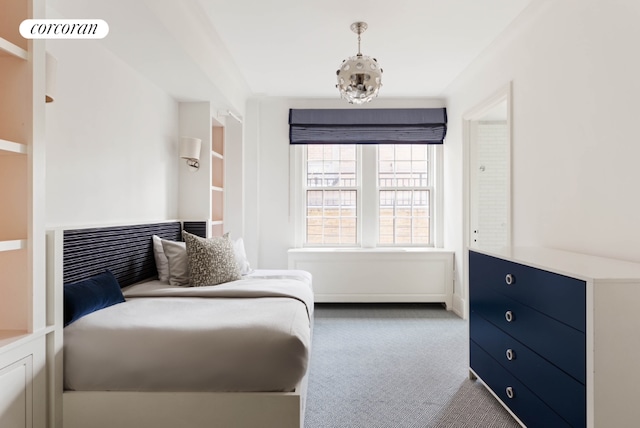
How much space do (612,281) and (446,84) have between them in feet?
10.7

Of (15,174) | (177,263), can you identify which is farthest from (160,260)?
Result: (15,174)

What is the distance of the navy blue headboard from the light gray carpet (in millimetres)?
1467

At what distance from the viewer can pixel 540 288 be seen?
66.7 inches

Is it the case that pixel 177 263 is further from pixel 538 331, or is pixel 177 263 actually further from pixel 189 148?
pixel 538 331

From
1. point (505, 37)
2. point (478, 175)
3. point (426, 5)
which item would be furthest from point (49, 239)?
point (478, 175)

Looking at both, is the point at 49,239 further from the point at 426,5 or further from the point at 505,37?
the point at 505,37

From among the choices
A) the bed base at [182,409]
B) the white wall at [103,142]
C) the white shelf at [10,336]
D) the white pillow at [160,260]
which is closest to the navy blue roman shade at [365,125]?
the white wall at [103,142]

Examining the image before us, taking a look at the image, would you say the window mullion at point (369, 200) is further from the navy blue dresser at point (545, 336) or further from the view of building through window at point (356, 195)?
the navy blue dresser at point (545, 336)

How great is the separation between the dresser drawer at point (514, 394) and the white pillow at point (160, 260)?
223 centimetres

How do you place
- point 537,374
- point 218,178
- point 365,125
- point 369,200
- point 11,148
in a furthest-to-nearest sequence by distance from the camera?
point 369,200
point 365,125
point 218,178
point 537,374
point 11,148

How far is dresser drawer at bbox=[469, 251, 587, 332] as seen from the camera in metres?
1.44

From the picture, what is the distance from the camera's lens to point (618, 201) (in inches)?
72.9

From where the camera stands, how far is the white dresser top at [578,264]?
4.58ft

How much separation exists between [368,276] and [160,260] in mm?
2427
